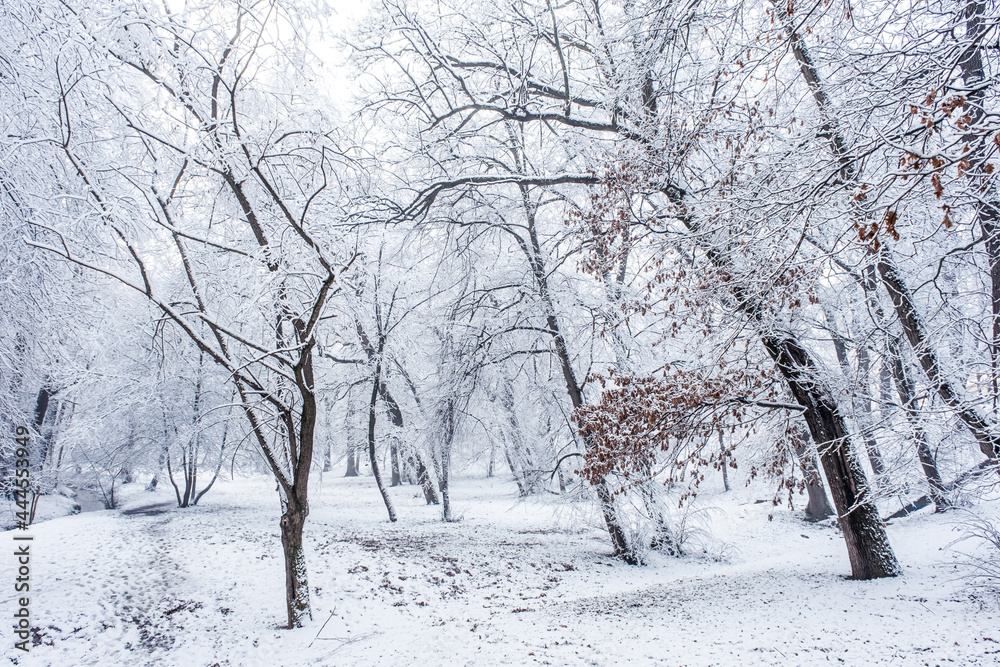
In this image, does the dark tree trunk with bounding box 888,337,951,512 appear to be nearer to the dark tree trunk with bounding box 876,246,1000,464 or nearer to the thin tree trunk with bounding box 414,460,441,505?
the dark tree trunk with bounding box 876,246,1000,464

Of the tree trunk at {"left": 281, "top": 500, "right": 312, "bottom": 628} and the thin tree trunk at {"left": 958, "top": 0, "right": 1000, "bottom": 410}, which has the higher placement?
the thin tree trunk at {"left": 958, "top": 0, "right": 1000, "bottom": 410}

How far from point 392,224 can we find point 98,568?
7.70 meters

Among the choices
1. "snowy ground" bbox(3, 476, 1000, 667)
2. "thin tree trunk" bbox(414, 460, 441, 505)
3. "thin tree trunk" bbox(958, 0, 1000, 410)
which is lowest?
"snowy ground" bbox(3, 476, 1000, 667)

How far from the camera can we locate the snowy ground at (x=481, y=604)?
5.00m

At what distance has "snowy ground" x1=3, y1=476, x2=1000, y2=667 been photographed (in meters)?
5.00

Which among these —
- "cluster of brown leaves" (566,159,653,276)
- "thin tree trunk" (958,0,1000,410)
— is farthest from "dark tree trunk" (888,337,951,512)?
"cluster of brown leaves" (566,159,653,276)

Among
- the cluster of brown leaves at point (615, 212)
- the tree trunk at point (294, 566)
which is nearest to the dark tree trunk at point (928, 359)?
the cluster of brown leaves at point (615, 212)

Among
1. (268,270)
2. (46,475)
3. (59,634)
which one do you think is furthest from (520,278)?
(46,475)

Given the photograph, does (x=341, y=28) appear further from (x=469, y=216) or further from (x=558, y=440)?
(x=558, y=440)

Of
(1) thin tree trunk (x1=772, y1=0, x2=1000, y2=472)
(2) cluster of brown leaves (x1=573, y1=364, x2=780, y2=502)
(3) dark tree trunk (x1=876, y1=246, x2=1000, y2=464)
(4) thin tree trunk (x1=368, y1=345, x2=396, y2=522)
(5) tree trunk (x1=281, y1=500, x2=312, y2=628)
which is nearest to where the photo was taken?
(1) thin tree trunk (x1=772, y1=0, x2=1000, y2=472)

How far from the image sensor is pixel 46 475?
16.1 meters

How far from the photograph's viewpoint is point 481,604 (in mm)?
7613

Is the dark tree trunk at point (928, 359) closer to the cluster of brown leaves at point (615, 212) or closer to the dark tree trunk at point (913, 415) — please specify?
the dark tree trunk at point (913, 415)

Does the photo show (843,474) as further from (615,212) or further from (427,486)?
(427,486)
